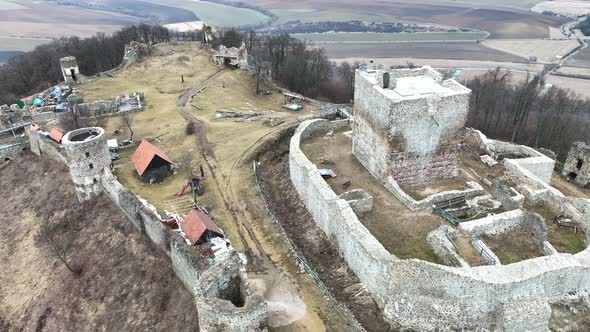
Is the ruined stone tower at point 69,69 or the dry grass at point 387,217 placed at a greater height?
the ruined stone tower at point 69,69

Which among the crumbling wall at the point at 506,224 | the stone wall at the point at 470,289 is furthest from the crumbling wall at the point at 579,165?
the stone wall at the point at 470,289

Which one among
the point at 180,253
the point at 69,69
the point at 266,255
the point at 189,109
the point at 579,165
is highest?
the point at 69,69

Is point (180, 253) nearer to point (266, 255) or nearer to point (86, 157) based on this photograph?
point (266, 255)

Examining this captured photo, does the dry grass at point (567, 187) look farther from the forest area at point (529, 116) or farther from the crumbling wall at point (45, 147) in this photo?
the crumbling wall at point (45, 147)

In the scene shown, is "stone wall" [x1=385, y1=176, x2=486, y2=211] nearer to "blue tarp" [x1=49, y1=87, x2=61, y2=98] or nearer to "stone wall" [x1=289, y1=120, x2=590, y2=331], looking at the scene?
"stone wall" [x1=289, y1=120, x2=590, y2=331]

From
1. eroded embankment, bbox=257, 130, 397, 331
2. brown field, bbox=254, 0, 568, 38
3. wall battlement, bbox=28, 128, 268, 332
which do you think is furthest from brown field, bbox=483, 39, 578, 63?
wall battlement, bbox=28, 128, 268, 332

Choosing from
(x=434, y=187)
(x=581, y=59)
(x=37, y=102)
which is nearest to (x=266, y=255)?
(x=434, y=187)
